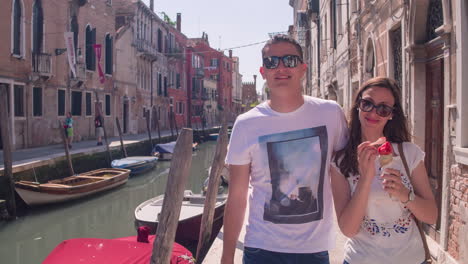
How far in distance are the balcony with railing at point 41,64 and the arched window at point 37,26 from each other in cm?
50

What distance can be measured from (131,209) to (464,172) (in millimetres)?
9261

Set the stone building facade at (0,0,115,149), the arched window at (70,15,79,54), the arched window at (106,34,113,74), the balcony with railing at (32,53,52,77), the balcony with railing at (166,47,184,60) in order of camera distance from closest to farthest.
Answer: the stone building facade at (0,0,115,149)
the balcony with railing at (32,53,52,77)
the arched window at (70,15,79,54)
the arched window at (106,34,113,74)
the balcony with railing at (166,47,184,60)

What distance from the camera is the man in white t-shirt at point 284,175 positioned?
1755 millimetres

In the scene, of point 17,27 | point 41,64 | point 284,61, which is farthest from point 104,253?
point 41,64

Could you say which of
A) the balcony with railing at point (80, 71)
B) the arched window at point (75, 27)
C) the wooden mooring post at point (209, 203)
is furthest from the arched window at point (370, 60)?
the arched window at point (75, 27)

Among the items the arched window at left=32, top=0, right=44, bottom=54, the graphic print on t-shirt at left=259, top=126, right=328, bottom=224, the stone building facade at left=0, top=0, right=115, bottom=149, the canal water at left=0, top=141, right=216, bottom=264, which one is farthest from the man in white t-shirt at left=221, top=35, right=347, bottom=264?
the arched window at left=32, top=0, right=44, bottom=54

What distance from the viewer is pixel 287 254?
5.74 ft

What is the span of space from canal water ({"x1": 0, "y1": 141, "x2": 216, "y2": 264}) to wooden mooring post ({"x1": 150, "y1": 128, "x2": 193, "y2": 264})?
4.59 m

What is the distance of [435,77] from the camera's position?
459 centimetres

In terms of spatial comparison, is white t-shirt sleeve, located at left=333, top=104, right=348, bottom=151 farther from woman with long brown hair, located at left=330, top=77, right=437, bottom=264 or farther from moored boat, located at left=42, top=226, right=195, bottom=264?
moored boat, located at left=42, top=226, right=195, bottom=264

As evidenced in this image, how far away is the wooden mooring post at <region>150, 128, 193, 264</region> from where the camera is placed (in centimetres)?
373

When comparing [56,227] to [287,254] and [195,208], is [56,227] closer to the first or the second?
[195,208]

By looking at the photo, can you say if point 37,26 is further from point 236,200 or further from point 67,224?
point 236,200

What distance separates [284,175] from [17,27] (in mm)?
15712
